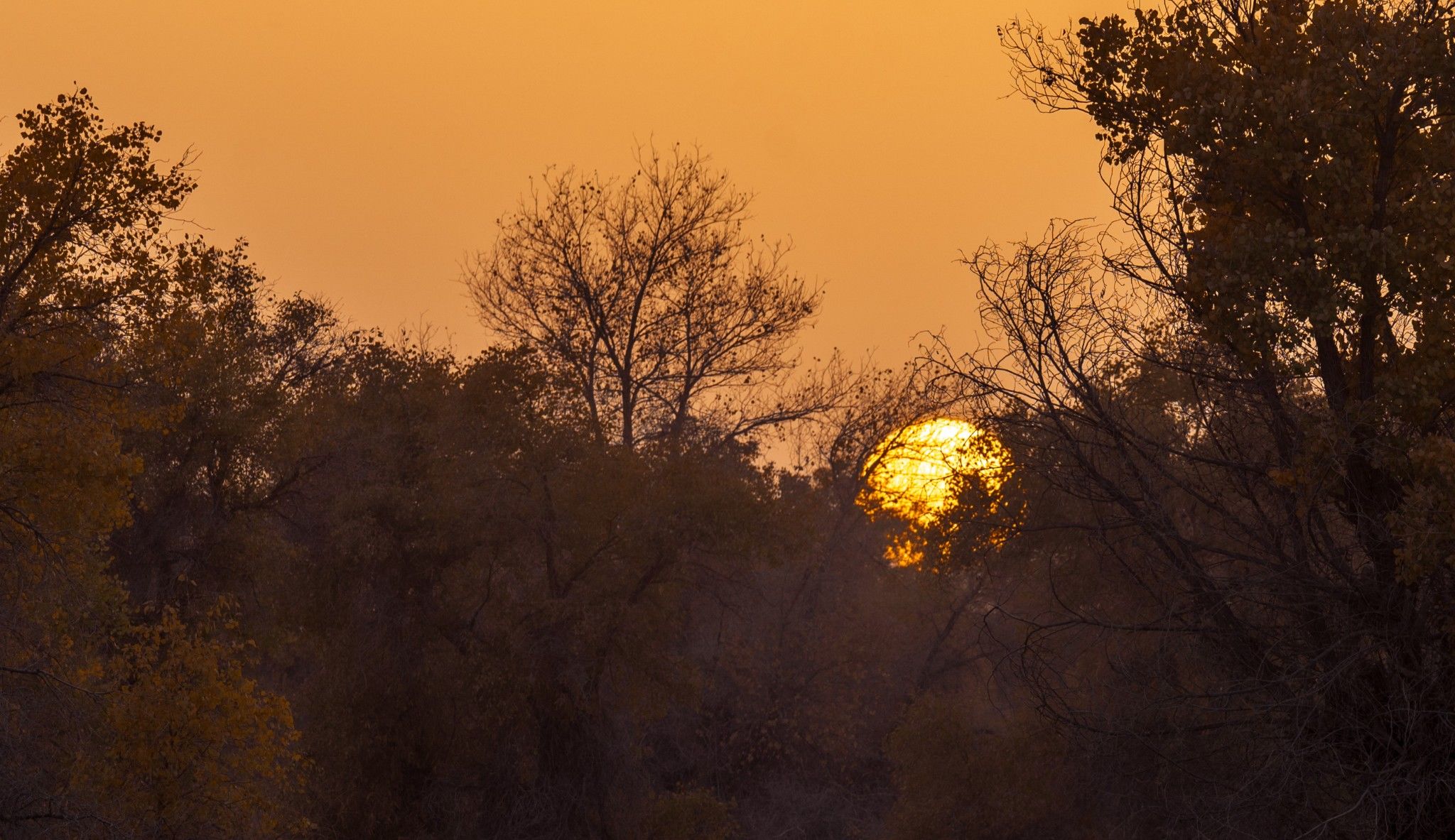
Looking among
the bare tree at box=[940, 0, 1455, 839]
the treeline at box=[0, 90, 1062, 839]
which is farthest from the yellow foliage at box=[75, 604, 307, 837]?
the bare tree at box=[940, 0, 1455, 839]

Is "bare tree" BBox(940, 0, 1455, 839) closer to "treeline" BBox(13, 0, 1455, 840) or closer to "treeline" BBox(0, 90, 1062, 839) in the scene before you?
"treeline" BBox(13, 0, 1455, 840)

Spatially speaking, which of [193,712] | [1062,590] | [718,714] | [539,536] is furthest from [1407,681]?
[718,714]

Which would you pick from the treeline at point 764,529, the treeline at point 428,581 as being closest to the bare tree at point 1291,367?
the treeline at point 764,529

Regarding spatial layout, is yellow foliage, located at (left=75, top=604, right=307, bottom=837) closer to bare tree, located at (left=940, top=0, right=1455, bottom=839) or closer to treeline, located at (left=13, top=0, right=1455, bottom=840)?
treeline, located at (left=13, top=0, right=1455, bottom=840)

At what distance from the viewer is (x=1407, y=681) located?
471 inches

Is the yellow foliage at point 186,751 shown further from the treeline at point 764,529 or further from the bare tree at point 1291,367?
the bare tree at point 1291,367

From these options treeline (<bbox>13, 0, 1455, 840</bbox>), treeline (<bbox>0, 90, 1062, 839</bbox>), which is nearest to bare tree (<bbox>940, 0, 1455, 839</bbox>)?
treeline (<bbox>13, 0, 1455, 840</bbox>)

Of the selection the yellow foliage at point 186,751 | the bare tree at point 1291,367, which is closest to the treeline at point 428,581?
the yellow foliage at point 186,751

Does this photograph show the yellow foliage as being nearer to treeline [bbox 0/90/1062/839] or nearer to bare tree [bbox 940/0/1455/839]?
treeline [bbox 0/90/1062/839]

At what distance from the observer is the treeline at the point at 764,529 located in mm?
12242

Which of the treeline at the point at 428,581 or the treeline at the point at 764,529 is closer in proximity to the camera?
the treeline at the point at 764,529

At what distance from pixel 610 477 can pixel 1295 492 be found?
623 inches

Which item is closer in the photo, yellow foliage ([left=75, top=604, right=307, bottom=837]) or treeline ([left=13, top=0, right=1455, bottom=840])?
treeline ([left=13, top=0, right=1455, bottom=840])

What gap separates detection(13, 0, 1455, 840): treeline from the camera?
12.2m
